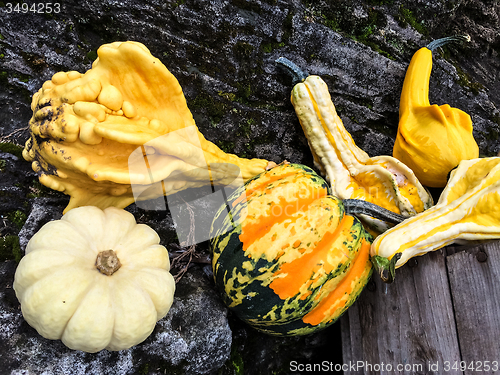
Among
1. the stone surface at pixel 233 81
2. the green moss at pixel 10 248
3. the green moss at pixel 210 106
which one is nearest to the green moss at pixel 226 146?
the stone surface at pixel 233 81

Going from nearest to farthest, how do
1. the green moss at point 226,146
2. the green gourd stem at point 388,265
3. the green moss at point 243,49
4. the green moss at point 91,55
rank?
the green gourd stem at point 388,265
the green moss at point 91,55
the green moss at point 243,49
the green moss at point 226,146

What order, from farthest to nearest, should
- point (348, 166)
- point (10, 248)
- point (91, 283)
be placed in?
point (348, 166), point (10, 248), point (91, 283)

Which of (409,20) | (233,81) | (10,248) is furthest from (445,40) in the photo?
(10,248)

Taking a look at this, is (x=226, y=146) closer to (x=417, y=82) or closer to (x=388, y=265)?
(x=388, y=265)

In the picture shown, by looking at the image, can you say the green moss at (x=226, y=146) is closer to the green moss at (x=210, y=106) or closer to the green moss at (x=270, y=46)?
the green moss at (x=210, y=106)

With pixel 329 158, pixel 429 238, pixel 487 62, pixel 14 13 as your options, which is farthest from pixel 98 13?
pixel 487 62
